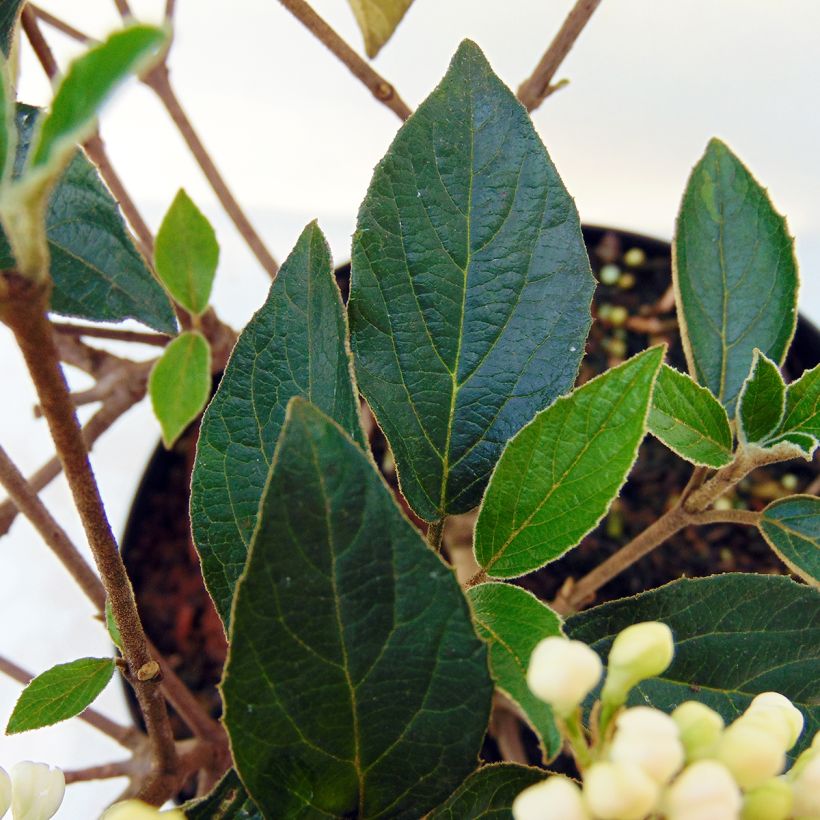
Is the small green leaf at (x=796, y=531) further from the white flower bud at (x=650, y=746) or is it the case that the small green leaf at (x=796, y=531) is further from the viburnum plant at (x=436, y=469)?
the white flower bud at (x=650, y=746)

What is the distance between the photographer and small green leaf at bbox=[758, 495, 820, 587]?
323 millimetres

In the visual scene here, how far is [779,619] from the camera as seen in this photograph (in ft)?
0.96

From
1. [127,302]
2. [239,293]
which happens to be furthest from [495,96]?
[239,293]

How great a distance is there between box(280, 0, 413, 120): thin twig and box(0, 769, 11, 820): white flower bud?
31 centimetres

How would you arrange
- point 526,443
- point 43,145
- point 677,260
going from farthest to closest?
point 677,260
point 526,443
point 43,145

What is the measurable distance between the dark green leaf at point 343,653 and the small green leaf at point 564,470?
0.05 meters

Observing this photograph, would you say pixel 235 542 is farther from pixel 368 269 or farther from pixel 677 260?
pixel 677 260

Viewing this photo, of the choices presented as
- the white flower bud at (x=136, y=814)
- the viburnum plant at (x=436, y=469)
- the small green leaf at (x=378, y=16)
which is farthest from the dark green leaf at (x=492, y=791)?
the small green leaf at (x=378, y=16)

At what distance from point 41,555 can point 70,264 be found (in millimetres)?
532

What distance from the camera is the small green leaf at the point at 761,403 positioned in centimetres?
30

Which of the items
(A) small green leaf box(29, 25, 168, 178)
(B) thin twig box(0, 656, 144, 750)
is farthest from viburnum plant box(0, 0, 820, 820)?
(B) thin twig box(0, 656, 144, 750)

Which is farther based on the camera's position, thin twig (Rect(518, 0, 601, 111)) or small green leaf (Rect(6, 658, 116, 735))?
thin twig (Rect(518, 0, 601, 111))

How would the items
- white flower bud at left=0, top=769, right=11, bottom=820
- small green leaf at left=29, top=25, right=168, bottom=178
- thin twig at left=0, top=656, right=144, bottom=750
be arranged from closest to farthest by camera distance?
small green leaf at left=29, top=25, right=168, bottom=178 → white flower bud at left=0, top=769, right=11, bottom=820 → thin twig at left=0, top=656, right=144, bottom=750

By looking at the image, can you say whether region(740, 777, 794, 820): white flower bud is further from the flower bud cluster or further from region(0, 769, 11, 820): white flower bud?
region(0, 769, 11, 820): white flower bud
